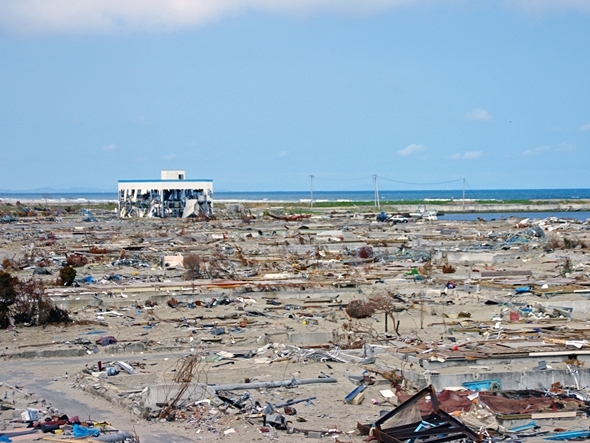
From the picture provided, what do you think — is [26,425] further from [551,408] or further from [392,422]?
[551,408]

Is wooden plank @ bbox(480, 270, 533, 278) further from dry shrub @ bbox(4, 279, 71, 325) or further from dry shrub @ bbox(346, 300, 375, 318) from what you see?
dry shrub @ bbox(4, 279, 71, 325)

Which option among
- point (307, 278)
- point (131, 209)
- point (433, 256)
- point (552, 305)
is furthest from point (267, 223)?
point (552, 305)

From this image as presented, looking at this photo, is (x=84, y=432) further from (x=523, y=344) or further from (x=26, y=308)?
(x=26, y=308)

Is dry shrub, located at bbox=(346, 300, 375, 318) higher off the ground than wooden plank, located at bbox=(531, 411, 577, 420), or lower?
higher

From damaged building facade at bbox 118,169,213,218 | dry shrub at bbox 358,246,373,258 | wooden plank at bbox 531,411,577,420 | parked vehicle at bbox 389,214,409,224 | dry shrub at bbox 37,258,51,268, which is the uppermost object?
damaged building facade at bbox 118,169,213,218

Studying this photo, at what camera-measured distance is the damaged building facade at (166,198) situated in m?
66.3

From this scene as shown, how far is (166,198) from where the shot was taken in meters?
67.6

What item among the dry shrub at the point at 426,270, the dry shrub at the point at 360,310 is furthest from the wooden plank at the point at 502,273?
the dry shrub at the point at 360,310

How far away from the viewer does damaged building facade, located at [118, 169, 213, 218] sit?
66312 millimetres

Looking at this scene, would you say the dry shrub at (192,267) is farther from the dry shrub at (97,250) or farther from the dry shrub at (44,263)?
the dry shrub at (97,250)

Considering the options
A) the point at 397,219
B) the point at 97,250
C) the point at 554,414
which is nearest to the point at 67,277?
the point at 97,250

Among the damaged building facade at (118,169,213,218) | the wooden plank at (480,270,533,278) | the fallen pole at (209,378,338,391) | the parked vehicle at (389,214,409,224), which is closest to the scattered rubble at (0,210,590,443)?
the fallen pole at (209,378,338,391)

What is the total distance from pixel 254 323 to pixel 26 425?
8.36 m

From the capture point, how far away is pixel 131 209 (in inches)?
2724
